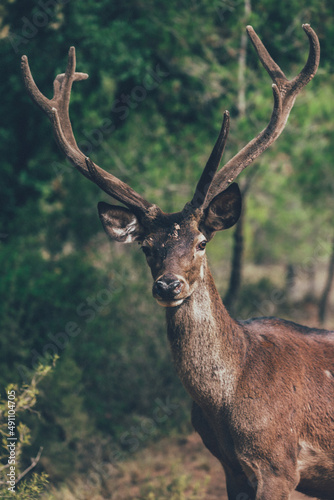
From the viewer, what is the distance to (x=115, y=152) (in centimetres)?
994

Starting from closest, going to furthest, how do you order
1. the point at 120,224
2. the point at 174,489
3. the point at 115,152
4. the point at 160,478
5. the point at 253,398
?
the point at 253,398
the point at 120,224
the point at 174,489
the point at 160,478
the point at 115,152

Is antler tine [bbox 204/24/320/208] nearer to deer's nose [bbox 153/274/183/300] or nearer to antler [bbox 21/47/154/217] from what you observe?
antler [bbox 21/47/154/217]

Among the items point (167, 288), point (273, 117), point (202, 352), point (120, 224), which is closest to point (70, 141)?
point (120, 224)

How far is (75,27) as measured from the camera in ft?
23.4

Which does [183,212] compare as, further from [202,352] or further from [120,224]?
[202,352]

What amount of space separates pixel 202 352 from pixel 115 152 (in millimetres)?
6749

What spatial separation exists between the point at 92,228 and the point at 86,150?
106 inches

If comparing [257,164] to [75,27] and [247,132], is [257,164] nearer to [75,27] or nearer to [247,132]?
[247,132]

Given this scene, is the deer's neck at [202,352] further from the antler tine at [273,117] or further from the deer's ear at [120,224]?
the antler tine at [273,117]

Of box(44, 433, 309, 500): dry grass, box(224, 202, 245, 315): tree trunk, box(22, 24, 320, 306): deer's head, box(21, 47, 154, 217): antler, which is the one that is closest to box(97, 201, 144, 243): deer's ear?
box(22, 24, 320, 306): deer's head

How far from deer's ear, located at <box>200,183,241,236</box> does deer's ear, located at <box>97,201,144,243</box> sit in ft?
1.72

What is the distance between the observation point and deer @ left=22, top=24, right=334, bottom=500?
3.67 meters

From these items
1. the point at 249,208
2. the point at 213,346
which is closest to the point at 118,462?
the point at 213,346

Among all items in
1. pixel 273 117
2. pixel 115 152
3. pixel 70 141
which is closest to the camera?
pixel 273 117
